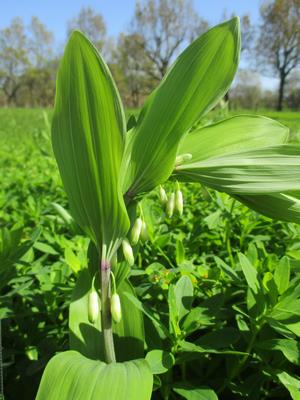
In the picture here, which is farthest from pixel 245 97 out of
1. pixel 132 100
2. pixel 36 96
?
pixel 36 96

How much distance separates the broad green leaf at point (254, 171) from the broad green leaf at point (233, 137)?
0.05 m

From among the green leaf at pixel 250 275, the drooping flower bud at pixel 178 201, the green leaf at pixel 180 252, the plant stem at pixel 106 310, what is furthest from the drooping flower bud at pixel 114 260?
the green leaf at pixel 180 252

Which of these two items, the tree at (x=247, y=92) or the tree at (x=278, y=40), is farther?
the tree at (x=247, y=92)

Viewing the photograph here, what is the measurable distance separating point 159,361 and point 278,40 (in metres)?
36.2

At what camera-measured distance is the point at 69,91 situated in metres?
0.60

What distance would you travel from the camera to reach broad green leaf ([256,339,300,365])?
768 mm

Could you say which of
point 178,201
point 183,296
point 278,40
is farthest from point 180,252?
point 278,40

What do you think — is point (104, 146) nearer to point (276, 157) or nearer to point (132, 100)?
point (276, 157)

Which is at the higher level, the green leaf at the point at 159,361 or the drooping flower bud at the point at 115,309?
the drooping flower bud at the point at 115,309

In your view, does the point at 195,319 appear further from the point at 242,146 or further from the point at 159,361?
the point at 242,146

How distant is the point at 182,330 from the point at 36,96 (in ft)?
171

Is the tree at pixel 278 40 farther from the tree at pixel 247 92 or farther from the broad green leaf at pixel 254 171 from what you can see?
the broad green leaf at pixel 254 171

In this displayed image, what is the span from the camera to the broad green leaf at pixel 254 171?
2.04ft

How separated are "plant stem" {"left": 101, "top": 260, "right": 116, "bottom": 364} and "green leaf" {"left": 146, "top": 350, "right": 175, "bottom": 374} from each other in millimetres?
68
